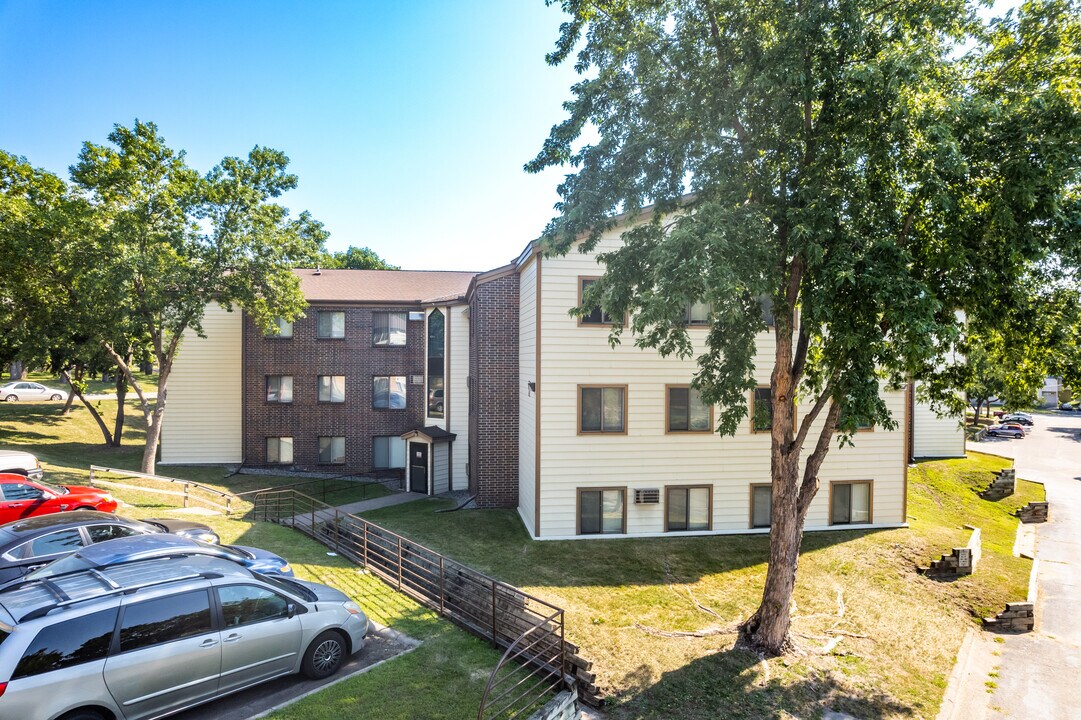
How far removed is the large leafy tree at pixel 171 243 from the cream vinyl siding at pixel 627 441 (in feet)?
39.6

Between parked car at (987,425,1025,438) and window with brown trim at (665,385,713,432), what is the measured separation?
3929 cm

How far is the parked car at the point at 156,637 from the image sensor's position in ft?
17.9

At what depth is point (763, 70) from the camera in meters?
8.62

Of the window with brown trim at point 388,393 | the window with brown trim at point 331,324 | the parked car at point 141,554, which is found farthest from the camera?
the window with brown trim at point 388,393

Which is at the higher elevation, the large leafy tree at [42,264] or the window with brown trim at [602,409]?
the large leafy tree at [42,264]

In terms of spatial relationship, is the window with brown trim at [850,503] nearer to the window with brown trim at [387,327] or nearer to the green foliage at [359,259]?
the window with brown trim at [387,327]

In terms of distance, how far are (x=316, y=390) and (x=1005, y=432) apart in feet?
159

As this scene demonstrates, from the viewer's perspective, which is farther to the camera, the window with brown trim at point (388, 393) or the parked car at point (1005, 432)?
the parked car at point (1005, 432)

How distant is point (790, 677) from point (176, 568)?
959 cm

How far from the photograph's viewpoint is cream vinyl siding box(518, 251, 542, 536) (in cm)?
1591

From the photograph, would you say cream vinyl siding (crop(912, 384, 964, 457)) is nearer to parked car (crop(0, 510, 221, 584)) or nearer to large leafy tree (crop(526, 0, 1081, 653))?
large leafy tree (crop(526, 0, 1081, 653))

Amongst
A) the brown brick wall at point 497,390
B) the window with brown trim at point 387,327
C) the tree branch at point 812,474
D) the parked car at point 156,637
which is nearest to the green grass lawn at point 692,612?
the parked car at point 156,637

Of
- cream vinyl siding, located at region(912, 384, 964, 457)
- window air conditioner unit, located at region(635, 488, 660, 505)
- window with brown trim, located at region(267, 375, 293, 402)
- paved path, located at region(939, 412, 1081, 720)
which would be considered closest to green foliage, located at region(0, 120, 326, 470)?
window with brown trim, located at region(267, 375, 293, 402)

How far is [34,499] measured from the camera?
40.7 ft
